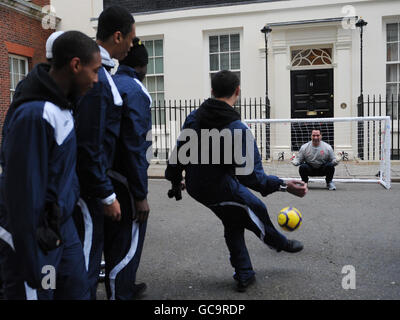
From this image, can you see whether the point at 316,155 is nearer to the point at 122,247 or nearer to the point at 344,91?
the point at 344,91

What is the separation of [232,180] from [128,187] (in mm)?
978

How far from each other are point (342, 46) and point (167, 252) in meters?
10.4

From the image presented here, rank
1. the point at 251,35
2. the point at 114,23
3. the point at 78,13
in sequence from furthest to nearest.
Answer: the point at 78,13 < the point at 251,35 < the point at 114,23

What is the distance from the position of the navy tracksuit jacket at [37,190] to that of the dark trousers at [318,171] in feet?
25.3

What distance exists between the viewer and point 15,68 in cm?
1479

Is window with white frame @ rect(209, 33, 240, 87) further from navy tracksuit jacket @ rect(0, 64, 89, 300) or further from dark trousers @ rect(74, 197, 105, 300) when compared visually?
navy tracksuit jacket @ rect(0, 64, 89, 300)

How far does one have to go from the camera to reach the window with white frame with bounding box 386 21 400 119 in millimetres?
12992

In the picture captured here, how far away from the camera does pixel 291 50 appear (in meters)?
13.6

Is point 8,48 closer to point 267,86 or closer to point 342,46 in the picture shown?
point 267,86

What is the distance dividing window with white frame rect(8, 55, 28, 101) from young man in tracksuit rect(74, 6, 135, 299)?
1277cm

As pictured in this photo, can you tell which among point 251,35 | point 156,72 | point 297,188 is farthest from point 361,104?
point 297,188

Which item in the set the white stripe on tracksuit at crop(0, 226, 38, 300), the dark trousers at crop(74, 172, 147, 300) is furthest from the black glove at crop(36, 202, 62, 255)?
the dark trousers at crop(74, 172, 147, 300)
